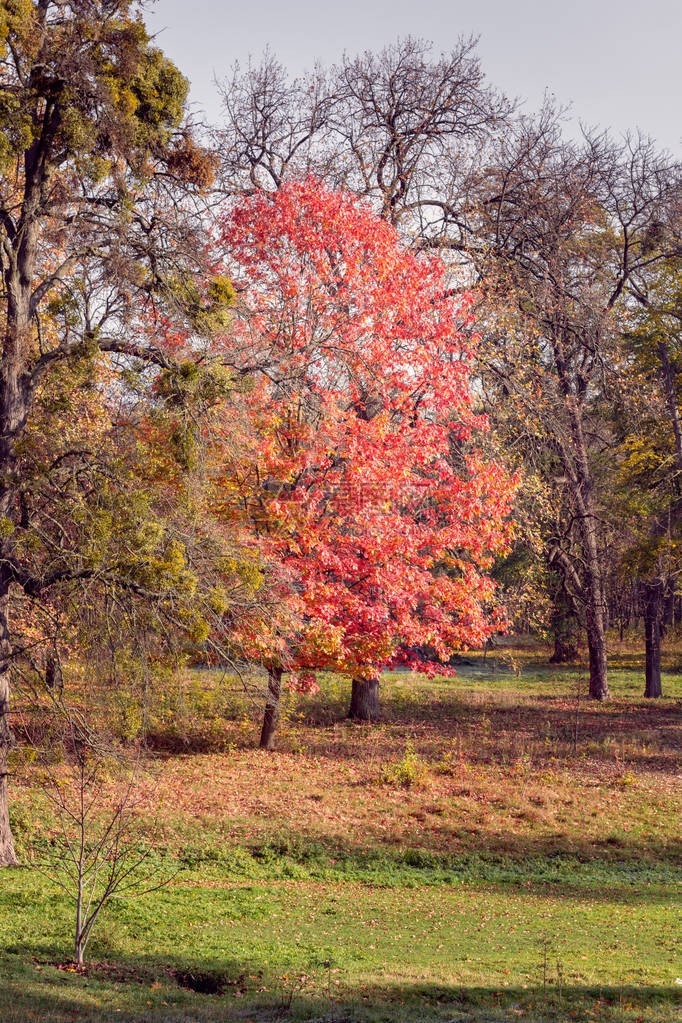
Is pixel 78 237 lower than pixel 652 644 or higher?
higher

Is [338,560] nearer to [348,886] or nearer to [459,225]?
[348,886]

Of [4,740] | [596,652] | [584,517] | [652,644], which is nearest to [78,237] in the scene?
[4,740]

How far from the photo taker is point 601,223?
2634 cm

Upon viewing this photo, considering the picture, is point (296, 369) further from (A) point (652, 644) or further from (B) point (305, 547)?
(A) point (652, 644)

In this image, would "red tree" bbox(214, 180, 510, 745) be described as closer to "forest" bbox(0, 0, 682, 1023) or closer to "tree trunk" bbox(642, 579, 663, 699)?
"forest" bbox(0, 0, 682, 1023)

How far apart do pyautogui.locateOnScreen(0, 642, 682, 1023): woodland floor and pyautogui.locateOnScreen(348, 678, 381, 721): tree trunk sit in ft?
1.89

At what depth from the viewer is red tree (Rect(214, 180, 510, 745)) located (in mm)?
16281

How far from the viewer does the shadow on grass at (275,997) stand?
6770 mm

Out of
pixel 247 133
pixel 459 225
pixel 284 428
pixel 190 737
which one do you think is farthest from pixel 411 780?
pixel 247 133

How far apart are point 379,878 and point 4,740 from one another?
17.6 ft

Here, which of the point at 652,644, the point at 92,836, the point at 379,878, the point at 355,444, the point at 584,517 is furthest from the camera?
the point at 652,644

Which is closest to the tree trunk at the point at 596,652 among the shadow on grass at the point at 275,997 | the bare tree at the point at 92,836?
the bare tree at the point at 92,836

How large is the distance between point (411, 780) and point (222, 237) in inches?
429

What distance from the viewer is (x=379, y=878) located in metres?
12.7
